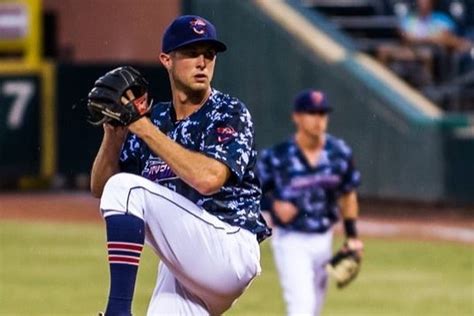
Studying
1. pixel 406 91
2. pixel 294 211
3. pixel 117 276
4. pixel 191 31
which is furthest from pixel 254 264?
pixel 406 91

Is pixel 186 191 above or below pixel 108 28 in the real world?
above

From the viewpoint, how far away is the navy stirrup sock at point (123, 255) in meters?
5.55

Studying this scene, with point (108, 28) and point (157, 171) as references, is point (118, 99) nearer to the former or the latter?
point (157, 171)

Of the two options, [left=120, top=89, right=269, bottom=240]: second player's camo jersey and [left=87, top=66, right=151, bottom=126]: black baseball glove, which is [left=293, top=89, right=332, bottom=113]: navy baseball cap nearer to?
[left=120, top=89, right=269, bottom=240]: second player's camo jersey

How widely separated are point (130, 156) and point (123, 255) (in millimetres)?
711

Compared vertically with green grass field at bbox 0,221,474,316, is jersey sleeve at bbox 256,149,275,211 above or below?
above

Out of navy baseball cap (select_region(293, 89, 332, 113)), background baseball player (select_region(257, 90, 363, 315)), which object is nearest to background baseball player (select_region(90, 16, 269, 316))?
background baseball player (select_region(257, 90, 363, 315))

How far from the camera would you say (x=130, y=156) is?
20.3 feet

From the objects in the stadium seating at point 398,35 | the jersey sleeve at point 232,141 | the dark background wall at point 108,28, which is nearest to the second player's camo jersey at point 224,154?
the jersey sleeve at point 232,141

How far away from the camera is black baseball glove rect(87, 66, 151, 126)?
5.61 m

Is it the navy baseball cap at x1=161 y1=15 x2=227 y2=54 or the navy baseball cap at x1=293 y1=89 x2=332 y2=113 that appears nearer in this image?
the navy baseball cap at x1=161 y1=15 x2=227 y2=54

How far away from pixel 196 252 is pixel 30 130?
15.0 metres

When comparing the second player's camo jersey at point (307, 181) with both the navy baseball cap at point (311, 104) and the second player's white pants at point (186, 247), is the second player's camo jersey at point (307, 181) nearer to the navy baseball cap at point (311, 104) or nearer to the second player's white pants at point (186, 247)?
the navy baseball cap at point (311, 104)

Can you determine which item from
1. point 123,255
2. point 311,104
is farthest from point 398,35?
point 123,255
